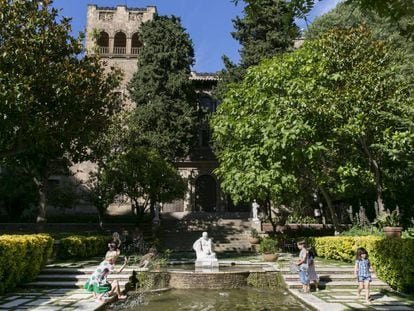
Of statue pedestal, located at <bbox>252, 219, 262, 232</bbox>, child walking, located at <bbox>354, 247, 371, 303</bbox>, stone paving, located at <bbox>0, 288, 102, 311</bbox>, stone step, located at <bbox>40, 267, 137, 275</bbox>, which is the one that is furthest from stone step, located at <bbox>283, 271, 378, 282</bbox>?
statue pedestal, located at <bbox>252, 219, 262, 232</bbox>

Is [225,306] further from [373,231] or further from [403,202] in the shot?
[403,202]

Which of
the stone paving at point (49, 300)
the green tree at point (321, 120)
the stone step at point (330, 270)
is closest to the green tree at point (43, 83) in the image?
the stone paving at point (49, 300)

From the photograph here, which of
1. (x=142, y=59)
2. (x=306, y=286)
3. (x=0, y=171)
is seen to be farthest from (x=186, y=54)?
(x=306, y=286)

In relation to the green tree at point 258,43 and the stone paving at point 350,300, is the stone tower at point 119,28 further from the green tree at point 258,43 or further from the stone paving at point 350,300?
the stone paving at point 350,300

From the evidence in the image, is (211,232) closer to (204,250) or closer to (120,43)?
(204,250)

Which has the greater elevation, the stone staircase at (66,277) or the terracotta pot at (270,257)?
the terracotta pot at (270,257)

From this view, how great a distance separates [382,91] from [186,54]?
17403 mm

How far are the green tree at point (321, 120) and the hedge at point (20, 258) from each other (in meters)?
8.09

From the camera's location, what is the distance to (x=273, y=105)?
16.8 metres

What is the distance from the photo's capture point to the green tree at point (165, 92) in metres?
28.4

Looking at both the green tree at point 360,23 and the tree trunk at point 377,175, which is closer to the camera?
the tree trunk at point 377,175

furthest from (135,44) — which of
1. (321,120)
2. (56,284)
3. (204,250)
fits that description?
(56,284)

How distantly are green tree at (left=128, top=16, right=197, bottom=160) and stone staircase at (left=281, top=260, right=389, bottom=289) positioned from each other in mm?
16135

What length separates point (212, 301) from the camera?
10914mm
